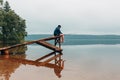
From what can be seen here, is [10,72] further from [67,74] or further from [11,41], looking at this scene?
[11,41]

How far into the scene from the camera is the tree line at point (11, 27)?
192 feet

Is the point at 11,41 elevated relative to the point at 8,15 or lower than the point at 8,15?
lower

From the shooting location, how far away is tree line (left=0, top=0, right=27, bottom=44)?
58453 millimetres

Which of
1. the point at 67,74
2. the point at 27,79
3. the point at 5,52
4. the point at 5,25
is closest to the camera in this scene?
the point at 27,79

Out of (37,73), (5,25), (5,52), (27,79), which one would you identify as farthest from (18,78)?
(5,25)

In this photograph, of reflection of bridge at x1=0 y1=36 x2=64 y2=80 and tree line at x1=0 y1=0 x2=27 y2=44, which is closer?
reflection of bridge at x1=0 y1=36 x2=64 y2=80

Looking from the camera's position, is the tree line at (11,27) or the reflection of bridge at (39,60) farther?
the tree line at (11,27)

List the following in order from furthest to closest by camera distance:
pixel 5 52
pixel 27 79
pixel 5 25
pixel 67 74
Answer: pixel 5 25, pixel 5 52, pixel 67 74, pixel 27 79

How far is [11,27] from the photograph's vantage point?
5962 cm

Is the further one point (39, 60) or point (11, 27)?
point (11, 27)

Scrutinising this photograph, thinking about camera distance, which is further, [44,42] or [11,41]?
[11,41]

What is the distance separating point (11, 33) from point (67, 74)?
121ft

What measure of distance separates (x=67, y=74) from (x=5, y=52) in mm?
15941

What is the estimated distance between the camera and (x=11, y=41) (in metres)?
59.0
